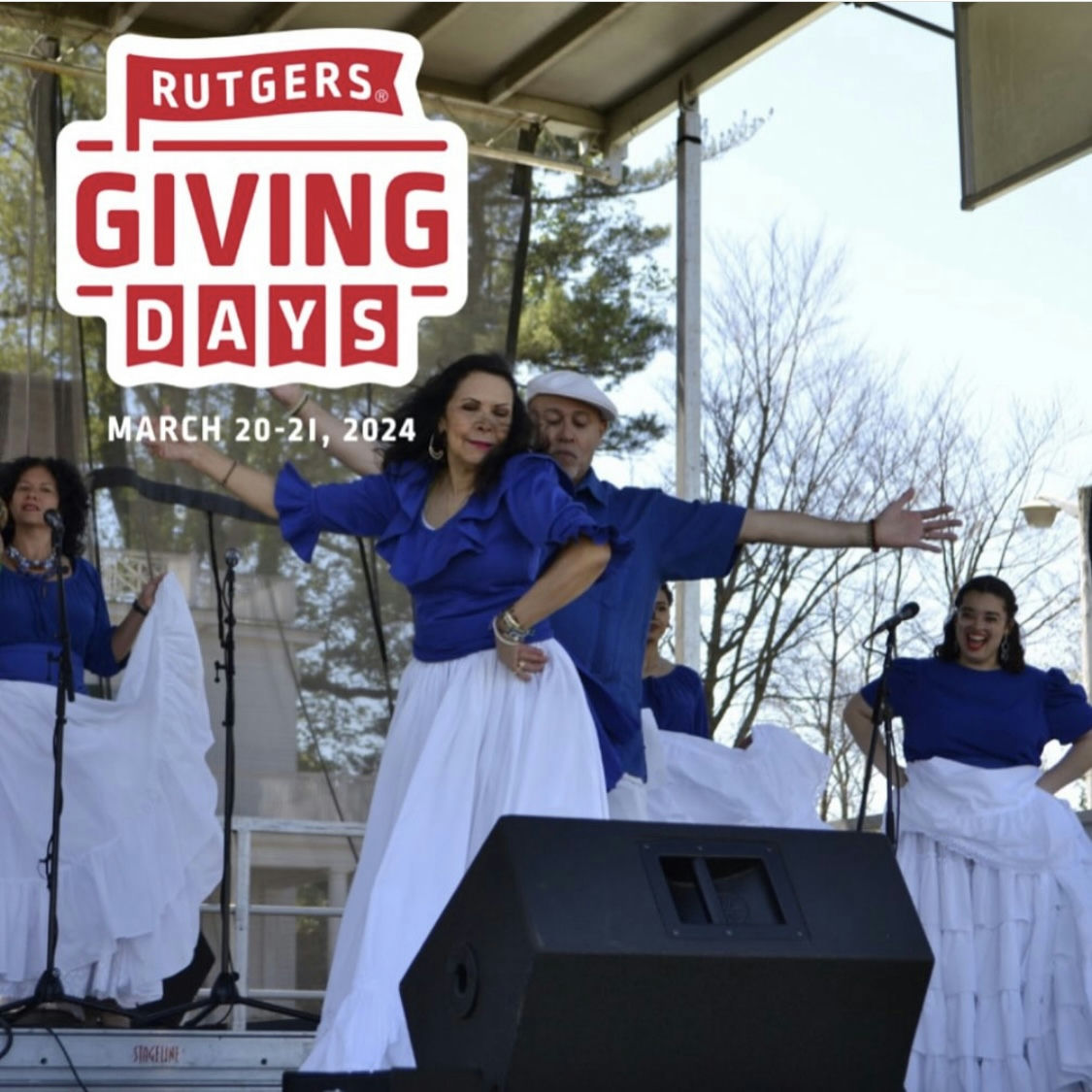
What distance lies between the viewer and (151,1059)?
13.8 feet

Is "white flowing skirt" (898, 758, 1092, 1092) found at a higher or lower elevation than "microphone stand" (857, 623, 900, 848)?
lower

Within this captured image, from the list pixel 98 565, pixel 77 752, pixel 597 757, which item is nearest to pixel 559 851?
pixel 597 757

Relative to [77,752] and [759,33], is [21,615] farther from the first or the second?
[759,33]

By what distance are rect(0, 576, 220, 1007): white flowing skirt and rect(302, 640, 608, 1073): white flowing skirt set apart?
5.72ft

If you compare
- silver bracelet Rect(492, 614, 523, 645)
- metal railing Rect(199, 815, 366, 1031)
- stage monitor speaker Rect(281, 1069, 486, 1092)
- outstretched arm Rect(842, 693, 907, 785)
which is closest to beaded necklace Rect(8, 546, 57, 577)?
metal railing Rect(199, 815, 366, 1031)

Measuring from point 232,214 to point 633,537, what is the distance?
313cm

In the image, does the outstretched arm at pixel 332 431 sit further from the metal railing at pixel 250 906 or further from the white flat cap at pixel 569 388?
the metal railing at pixel 250 906

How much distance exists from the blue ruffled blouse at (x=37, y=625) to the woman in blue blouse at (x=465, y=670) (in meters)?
1.80

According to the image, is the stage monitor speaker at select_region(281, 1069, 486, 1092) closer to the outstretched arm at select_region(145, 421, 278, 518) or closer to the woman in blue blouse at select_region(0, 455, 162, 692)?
A: the outstretched arm at select_region(145, 421, 278, 518)

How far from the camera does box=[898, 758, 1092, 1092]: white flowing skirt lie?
5.12 meters

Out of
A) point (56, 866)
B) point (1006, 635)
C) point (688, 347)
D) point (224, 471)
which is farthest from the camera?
point (688, 347)

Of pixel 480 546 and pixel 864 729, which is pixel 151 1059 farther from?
pixel 864 729

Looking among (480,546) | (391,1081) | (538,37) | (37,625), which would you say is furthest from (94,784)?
(538,37)

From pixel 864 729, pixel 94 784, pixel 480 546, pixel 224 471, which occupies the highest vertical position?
pixel 224 471
